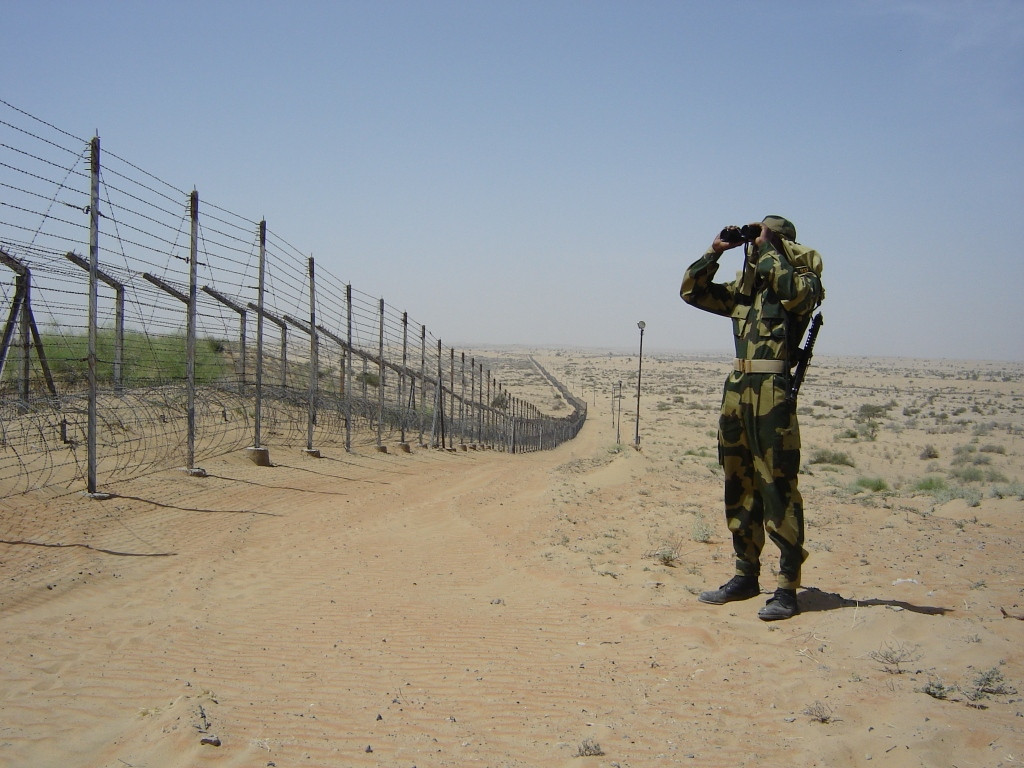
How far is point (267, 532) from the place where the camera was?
27.8 ft

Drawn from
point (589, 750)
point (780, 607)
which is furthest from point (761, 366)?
point (589, 750)

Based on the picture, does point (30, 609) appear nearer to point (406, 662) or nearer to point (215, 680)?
point (215, 680)

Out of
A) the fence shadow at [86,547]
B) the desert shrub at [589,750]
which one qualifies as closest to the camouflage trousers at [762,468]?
the desert shrub at [589,750]

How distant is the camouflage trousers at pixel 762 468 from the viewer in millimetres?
4922

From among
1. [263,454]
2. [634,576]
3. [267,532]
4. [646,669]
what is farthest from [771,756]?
[263,454]

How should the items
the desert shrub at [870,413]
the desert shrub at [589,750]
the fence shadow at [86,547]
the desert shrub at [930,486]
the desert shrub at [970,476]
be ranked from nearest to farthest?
the desert shrub at [589,750] → the fence shadow at [86,547] → the desert shrub at [930,486] → the desert shrub at [970,476] → the desert shrub at [870,413]

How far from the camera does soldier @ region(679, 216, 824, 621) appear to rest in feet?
16.1

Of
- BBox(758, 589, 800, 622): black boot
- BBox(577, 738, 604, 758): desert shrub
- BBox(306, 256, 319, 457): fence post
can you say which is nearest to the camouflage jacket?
BBox(758, 589, 800, 622): black boot

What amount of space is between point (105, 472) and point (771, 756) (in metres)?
9.85

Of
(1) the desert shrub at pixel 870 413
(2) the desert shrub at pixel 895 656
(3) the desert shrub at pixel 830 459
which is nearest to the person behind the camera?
(2) the desert shrub at pixel 895 656

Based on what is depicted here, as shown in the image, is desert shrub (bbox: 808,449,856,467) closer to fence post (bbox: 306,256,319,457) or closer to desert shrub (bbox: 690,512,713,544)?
fence post (bbox: 306,256,319,457)

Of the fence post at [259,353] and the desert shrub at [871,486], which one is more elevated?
the fence post at [259,353]

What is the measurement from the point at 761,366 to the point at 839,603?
175 centimetres

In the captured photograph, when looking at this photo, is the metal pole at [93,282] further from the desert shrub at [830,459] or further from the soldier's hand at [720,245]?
the desert shrub at [830,459]
